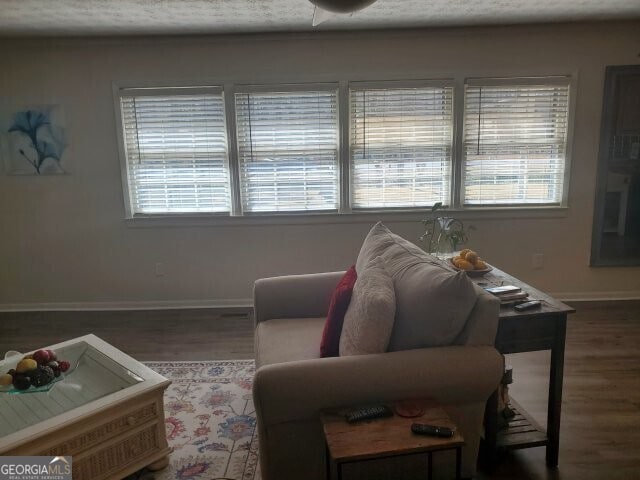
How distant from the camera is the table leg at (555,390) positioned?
1.95m

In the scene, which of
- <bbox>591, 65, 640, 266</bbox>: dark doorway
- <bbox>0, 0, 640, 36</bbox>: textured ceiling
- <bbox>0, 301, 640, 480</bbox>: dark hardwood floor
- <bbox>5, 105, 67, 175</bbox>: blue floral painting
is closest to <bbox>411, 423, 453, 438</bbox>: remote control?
<bbox>0, 301, 640, 480</bbox>: dark hardwood floor

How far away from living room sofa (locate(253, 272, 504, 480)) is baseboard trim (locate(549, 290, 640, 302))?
274cm

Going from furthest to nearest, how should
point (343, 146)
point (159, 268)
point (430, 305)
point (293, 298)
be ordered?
point (159, 268) → point (343, 146) → point (293, 298) → point (430, 305)

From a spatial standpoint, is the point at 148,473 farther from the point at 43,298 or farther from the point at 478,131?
the point at 478,131

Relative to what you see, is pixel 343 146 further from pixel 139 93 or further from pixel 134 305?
pixel 134 305

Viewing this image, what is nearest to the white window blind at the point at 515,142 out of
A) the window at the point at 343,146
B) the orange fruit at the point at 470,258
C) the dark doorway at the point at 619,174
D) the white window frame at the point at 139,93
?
the window at the point at 343,146

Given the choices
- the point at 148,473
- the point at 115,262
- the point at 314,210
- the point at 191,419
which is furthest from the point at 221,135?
the point at 148,473

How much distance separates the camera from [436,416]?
5.07 ft

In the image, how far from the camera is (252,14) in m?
3.26

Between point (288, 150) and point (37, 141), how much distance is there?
208 centimetres

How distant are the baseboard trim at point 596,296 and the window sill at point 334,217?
708mm

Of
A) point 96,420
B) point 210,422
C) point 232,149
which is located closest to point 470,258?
point 210,422

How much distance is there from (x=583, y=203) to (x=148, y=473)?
3773mm

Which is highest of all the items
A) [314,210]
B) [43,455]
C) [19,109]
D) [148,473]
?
[19,109]
